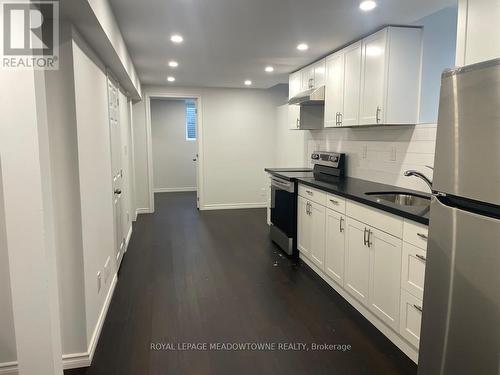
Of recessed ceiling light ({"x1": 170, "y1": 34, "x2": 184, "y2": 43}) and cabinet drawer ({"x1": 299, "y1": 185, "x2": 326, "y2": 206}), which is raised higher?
recessed ceiling light ({"x1": 170, "y1": 34, "x2": 184, "y2": 43})

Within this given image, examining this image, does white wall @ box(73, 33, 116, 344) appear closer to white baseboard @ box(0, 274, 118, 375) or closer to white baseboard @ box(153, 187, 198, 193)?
white baseboard @ box(0, 274, 118, 375)

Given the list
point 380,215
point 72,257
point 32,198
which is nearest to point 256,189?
point 380,215

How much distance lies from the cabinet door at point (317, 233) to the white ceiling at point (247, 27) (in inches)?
64.7

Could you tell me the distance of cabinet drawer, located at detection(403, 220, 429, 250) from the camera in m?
2.06

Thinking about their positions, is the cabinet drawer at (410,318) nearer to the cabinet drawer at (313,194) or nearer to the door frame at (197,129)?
the cabinet drawer at (313,194)

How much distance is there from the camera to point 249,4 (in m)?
2.52

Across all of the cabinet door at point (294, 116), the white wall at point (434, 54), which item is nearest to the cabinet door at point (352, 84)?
the white wall at point (434, 54)

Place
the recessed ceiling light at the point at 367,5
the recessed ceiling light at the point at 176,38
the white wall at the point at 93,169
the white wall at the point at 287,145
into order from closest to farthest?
the white wall at the point at 93,169, the recessed ceiling light at the point at 367,5, the recessed ceiling light at the point at 176,38, the white wall at the point at 287,145

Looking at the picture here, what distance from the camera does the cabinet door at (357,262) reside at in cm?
269

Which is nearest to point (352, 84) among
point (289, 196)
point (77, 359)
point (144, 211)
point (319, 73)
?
point (319, 73)

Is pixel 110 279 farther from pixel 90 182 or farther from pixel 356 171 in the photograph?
pixel 356 171

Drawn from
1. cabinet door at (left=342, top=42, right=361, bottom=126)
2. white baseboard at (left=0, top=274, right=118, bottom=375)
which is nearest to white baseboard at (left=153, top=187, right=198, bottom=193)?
cabinet door at (left=342, top=42, right=361, bottom=126)

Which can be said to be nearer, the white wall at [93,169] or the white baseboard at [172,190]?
the white wall at [93,169]

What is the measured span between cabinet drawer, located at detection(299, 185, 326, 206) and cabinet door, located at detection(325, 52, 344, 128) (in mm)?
777
